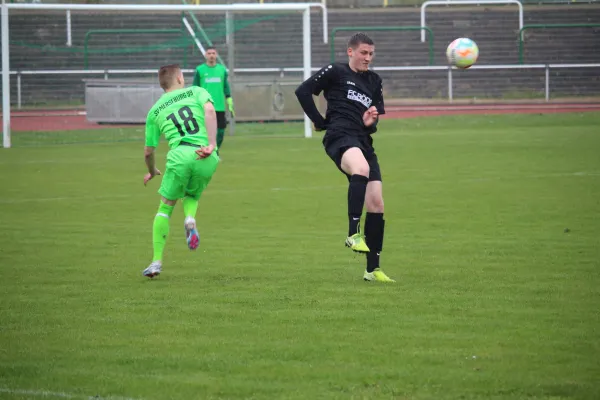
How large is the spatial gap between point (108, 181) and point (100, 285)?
9.37 metres

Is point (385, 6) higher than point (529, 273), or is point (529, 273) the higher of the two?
point (385, 6)

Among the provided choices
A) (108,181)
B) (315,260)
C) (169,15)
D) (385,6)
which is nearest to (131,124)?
(169,15)

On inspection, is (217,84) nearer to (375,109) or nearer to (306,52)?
(306,52)

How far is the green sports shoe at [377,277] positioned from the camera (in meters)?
8.48

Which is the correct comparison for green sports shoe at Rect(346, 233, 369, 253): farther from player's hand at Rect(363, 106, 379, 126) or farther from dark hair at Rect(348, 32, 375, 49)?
dark hair at Rect(348, 32, 375, 49)

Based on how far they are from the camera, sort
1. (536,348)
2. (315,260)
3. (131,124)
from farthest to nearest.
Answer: (131,124) → (315,260) → (536,348)

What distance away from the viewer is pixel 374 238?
8602mm

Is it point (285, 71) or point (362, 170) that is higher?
point (285, 71)

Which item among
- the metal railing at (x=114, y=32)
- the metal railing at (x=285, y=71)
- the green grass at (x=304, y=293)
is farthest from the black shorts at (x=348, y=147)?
the metal railing at (x=114, y=32)

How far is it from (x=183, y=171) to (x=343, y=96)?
152 cm

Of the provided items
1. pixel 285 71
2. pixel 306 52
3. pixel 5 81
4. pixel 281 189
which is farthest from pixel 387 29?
pixel 281 189

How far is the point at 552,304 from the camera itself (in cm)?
A: 737

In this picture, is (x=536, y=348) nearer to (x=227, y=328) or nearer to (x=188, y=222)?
(x=227, y=328)

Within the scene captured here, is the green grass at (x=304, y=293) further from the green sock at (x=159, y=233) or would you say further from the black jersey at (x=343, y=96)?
the black jersey at (x=343, y=96)
